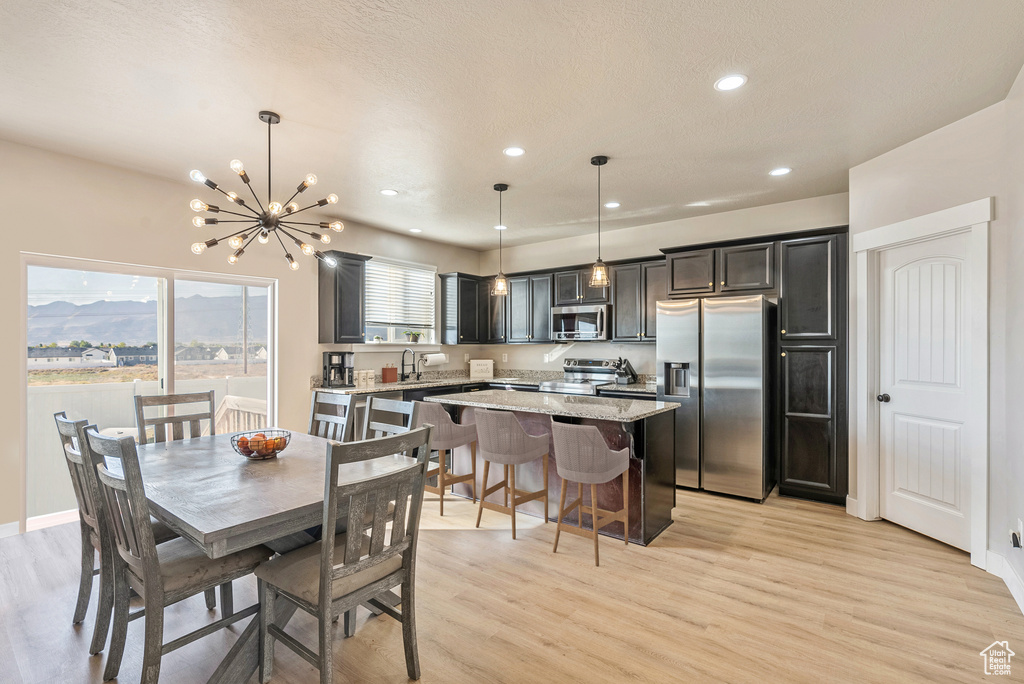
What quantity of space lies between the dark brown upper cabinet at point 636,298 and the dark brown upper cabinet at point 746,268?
2.15 feet

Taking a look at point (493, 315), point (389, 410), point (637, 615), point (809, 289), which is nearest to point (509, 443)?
point (389, 410)

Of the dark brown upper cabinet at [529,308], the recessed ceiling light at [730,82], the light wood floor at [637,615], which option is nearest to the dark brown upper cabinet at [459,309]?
the dark brown upper cabinet at [529,308]

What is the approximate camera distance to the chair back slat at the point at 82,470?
195 centimetres

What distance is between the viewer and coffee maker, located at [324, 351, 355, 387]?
516 cm

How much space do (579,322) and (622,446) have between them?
2.78 meters

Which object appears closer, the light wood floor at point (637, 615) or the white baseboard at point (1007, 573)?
the light wood floor at point (637, 615)

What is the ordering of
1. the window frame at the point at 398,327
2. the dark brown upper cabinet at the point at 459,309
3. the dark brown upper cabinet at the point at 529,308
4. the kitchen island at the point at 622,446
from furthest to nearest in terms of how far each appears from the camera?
1. the dark brown upper cabinet at the point at 459,309
2. the dark brown upper cabinet at the point at 529,308
3. the window frame at the point at 398,327
4. the kitchen island at the point at 622,446

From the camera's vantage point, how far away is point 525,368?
685cm

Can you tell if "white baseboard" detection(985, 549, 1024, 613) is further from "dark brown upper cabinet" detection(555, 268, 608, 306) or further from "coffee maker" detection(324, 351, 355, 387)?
"coffee maker" detection(324, 351, 355, 387)

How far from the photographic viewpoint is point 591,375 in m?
5.88

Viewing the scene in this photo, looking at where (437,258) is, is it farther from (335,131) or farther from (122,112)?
(122,112)

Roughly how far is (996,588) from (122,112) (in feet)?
18.8

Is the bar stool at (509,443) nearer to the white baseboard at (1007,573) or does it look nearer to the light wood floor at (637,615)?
the light wood floor at (637,615)

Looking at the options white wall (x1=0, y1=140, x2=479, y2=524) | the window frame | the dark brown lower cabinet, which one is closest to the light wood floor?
the dark brown lower cabinet
